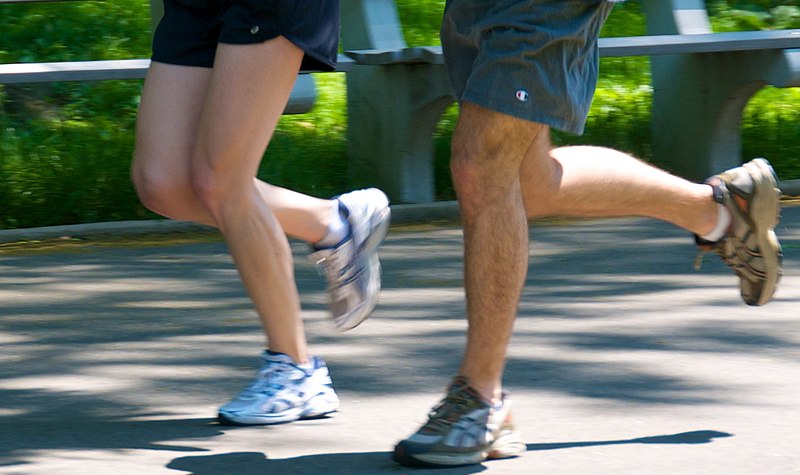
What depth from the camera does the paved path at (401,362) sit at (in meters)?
3.38

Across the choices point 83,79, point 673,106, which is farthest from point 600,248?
point 83,79

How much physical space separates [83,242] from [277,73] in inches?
120

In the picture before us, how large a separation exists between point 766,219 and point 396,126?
3.11 metres

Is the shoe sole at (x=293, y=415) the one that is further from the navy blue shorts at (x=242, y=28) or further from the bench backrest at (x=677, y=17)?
the bench backrest at (x=677, y=17)

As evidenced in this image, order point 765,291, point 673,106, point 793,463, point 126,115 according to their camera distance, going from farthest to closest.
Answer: point 126,115 → point 673,106 → point 765,291 → point 793,463

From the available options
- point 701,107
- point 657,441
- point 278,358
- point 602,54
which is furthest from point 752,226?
point 701,107

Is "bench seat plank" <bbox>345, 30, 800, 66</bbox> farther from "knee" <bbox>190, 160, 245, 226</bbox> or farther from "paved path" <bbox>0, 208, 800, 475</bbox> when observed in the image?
"knee" <bbox>190, 160, 245, 226</bbox>

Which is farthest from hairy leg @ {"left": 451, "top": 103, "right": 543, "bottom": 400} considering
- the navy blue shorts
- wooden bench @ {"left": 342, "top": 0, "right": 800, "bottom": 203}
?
wooden bench @ {"left": 342, "top": 0, "right": 800, "bottom": 203}

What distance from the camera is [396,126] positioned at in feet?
23.0

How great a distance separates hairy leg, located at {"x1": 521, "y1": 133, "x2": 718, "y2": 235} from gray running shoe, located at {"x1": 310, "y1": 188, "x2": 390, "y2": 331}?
506mm

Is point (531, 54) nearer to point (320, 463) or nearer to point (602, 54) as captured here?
point (320, 463)

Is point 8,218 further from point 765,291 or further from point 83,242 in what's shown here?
point 765,291

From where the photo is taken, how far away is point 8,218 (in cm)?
668

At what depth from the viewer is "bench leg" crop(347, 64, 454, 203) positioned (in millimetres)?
6848
